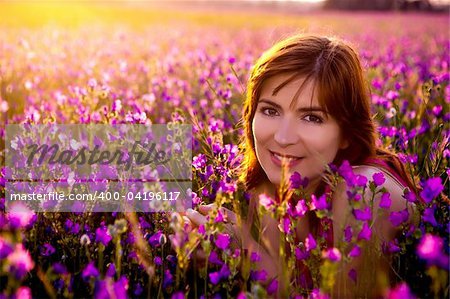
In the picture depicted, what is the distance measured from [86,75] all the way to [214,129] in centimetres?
317

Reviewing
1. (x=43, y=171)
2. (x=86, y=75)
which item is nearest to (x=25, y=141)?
(x=43, y=171)

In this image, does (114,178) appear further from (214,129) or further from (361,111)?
(361,111)

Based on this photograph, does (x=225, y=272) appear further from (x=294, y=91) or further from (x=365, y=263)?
(x=294, y=91)

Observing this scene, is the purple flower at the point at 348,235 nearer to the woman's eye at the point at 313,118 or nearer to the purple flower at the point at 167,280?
the purple flower at the point at 167,280

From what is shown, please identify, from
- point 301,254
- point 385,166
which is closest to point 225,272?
point 301,254

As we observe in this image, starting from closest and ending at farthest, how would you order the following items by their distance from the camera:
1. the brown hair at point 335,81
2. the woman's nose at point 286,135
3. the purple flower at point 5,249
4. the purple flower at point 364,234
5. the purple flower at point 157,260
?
1. the purple flower at point 5,249
2. the purple flower at point 364,234
3. the purple flower at point 157,260
4. the woman's nose at point 286,135
5. the brown hair at point 335,81

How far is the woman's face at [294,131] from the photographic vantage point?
2.50 m

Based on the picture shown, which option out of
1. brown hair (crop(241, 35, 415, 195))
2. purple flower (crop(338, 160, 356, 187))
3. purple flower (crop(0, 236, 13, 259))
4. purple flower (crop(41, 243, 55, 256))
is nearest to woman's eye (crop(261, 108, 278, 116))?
brown hair (crop(241, 35, 415, 195))

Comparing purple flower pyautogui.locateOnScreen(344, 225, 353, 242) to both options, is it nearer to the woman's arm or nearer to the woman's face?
the woman's arm

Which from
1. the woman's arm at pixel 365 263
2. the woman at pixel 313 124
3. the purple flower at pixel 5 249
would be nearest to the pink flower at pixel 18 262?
the purple flower at pixel 5 249

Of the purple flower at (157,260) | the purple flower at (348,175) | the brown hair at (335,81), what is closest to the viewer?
the purple flower at (348,175)

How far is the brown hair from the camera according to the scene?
8.47 ft

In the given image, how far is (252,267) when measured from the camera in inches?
79.7

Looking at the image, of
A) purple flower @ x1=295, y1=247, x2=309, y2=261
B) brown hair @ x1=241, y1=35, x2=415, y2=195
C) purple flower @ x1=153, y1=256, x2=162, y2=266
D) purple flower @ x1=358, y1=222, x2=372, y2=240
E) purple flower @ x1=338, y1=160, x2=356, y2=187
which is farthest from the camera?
brown hair @ x1=241, y1=35, x2=415, y2=195
